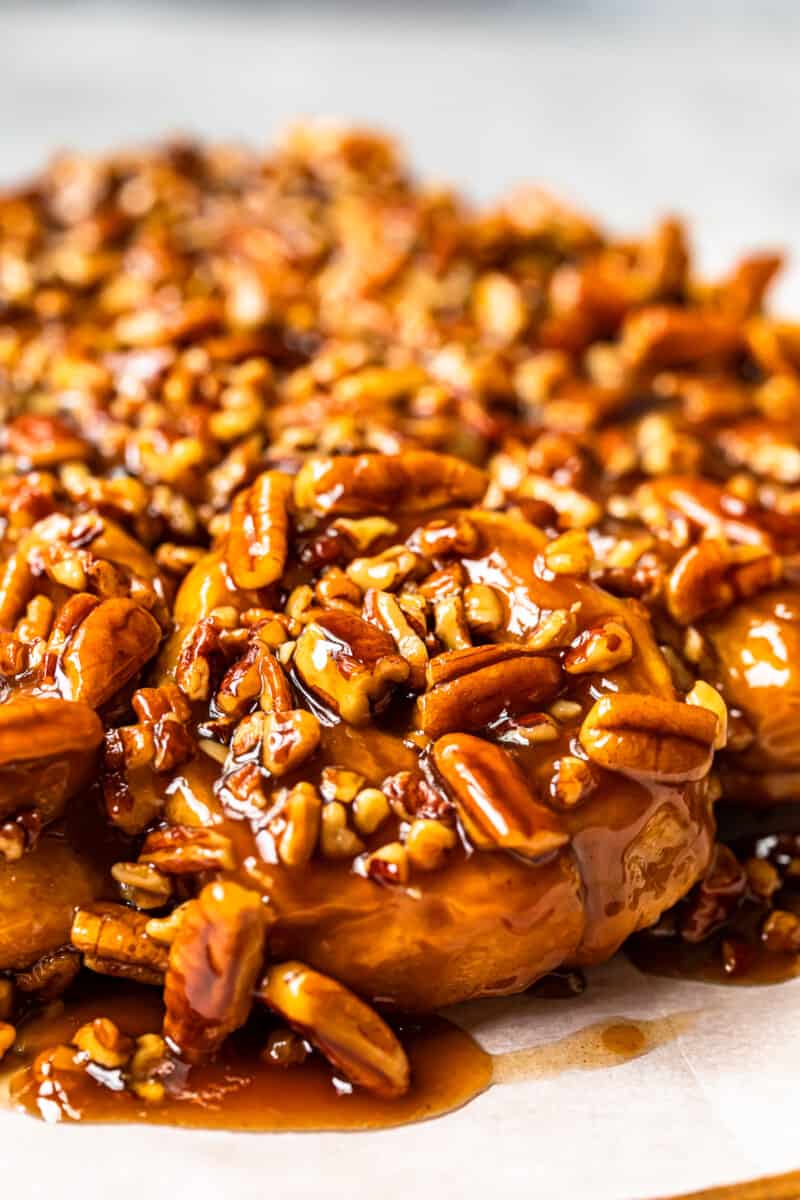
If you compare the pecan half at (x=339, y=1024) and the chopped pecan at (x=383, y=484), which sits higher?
the chopped pecan at (x=383, y=484)

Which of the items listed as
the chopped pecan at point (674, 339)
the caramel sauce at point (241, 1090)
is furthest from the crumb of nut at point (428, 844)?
the chopped pecan at point (674, 339)

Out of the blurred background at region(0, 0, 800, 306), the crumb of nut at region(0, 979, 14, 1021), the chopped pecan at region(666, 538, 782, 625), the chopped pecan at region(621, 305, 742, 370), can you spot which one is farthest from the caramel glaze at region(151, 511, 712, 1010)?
the blurred background at region(0, 0, 800, 306)

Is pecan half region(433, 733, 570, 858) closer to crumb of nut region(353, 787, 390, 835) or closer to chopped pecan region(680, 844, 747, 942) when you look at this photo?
crumb of nut region(353, 787, 390, 835)

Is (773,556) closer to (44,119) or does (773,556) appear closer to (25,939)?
(25,939)

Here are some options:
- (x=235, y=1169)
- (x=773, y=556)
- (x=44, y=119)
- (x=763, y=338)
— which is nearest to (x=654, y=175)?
(x=44, y=119)

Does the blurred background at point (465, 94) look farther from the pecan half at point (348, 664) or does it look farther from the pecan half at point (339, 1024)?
the pecan half at point (339, 1024)

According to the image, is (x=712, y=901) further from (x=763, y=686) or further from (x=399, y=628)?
(x=399, y=628)

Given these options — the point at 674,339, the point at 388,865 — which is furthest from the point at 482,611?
the point at 674,339

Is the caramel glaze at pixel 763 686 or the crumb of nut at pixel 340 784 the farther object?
the caramel glaze at pixel 763 686
